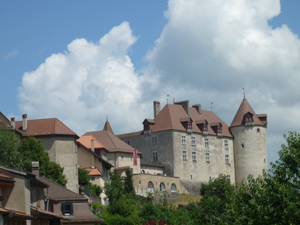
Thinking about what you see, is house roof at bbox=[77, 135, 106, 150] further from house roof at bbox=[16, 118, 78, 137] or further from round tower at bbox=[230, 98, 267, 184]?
round tower at bbox=[230, 98, 267, 184]

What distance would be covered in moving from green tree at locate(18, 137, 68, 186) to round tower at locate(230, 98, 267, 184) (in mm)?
42691

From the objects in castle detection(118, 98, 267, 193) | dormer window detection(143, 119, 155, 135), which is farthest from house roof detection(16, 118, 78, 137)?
dormer window detection(143, 119, 155, 135)

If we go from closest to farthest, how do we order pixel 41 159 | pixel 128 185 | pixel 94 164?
pixel 41 159 → pixel 128 185 → pixel 94 164

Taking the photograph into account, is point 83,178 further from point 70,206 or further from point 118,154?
point 70,206

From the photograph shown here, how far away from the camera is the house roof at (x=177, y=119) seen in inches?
3834

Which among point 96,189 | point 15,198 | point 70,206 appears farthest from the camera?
point 96,189

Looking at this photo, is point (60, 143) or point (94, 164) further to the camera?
point (94, 164)

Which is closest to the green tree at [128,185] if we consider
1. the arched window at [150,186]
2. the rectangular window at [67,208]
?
the arched window at [150,186]

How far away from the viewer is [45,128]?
73.4 metres

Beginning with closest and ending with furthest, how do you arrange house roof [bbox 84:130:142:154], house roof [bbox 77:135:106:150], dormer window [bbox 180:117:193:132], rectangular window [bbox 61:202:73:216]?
rectangular window [bbox 61:202:73:216]
house roof [bbox 77:135:106:150]
house roof [bbox 84:130:142:154]
dormer window [bbox 180:117:193:132]

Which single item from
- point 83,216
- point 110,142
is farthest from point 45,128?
point 83,216

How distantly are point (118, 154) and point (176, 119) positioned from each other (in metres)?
13.9

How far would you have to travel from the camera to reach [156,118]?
99.9 meters

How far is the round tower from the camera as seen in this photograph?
340ft
